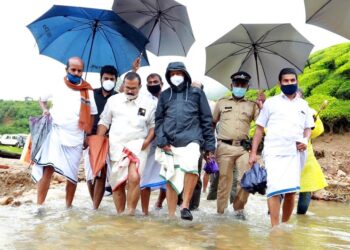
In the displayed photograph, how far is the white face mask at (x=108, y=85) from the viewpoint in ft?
19.6

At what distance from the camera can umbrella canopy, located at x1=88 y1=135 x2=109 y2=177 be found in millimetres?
5547

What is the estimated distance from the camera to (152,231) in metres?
4.46

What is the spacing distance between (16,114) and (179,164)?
58.0m

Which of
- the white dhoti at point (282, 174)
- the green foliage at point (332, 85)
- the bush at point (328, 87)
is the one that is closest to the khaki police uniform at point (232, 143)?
the white dhoti at point (282, 174)

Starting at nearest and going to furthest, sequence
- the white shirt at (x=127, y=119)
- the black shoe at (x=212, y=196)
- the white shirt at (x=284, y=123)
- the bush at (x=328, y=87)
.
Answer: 1. the white shirt at (x=284, y=123)
2. the white shirt at (x=127, y=119)
3. the black shoe at (x=212, y=196)
4. the bush at (x=328, y=87)

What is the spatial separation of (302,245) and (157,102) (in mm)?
2387

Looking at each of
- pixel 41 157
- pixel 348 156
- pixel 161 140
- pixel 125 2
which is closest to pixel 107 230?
pixel 161 140

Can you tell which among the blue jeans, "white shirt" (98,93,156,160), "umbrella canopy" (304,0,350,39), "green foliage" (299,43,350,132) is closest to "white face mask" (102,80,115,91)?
"white shirt" (98,93,156,160)

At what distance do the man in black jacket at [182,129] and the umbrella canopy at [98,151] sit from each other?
0.72 meters

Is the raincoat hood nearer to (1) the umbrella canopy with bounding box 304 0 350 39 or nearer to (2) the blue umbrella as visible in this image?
(2) the blue umbrella

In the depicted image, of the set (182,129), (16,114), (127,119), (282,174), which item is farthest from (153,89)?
(16,114)

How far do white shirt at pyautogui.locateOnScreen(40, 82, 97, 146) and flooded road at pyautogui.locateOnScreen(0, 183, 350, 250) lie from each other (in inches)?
36.1

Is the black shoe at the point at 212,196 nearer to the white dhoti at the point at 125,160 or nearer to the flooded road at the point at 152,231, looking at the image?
the flooded road at the point at 152,231

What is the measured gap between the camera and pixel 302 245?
13.7 ft
